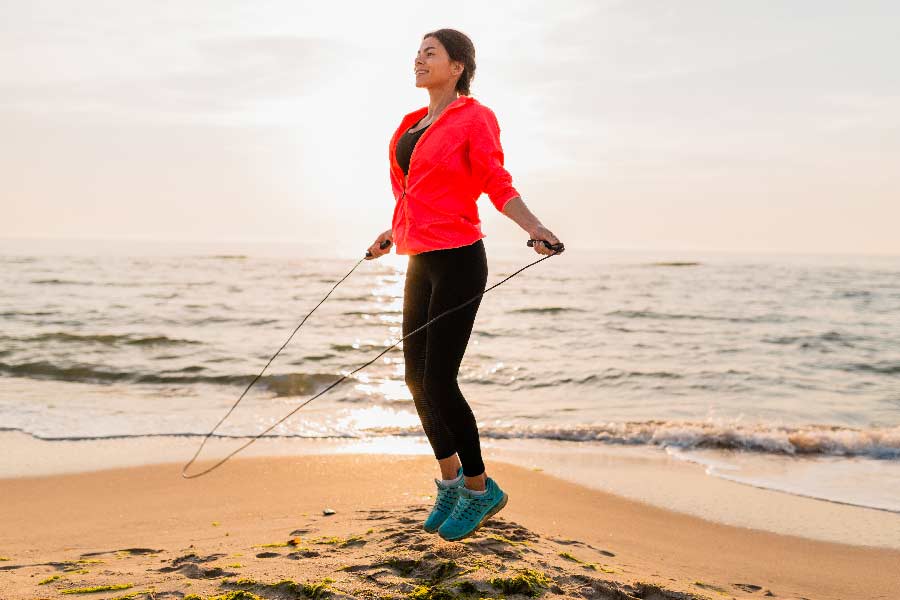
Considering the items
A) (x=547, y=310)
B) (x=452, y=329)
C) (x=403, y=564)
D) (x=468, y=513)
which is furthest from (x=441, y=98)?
(x=547, y=310)

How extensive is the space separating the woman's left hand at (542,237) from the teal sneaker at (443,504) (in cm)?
107

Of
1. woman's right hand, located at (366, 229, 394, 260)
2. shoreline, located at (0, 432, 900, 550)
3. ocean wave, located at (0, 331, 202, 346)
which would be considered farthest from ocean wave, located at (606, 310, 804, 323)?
woman's right hand, located at (366, 229, 394, 260)

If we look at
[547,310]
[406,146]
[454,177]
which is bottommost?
[547,310]

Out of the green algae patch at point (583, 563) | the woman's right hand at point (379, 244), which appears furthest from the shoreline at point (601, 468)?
the woman's right hand at point (379, 244)

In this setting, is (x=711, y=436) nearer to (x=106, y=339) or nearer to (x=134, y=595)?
(x=134, y=595)

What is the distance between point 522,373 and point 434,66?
7.94 metres

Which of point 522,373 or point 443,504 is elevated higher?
point 443,504

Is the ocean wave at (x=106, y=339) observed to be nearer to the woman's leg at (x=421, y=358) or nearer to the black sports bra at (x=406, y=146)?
the woman's leg at (x=421, y=358)

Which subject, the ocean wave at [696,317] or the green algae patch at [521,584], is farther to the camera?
the ocean wave at [696,317]

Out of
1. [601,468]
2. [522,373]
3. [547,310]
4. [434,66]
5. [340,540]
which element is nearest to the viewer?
[434,66]

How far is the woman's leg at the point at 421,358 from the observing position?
3.01 m

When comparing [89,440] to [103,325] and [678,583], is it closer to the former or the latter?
[678,583]

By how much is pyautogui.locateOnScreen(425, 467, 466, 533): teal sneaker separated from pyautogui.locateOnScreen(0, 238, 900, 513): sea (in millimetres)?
683

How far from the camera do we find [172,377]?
10141 mm
